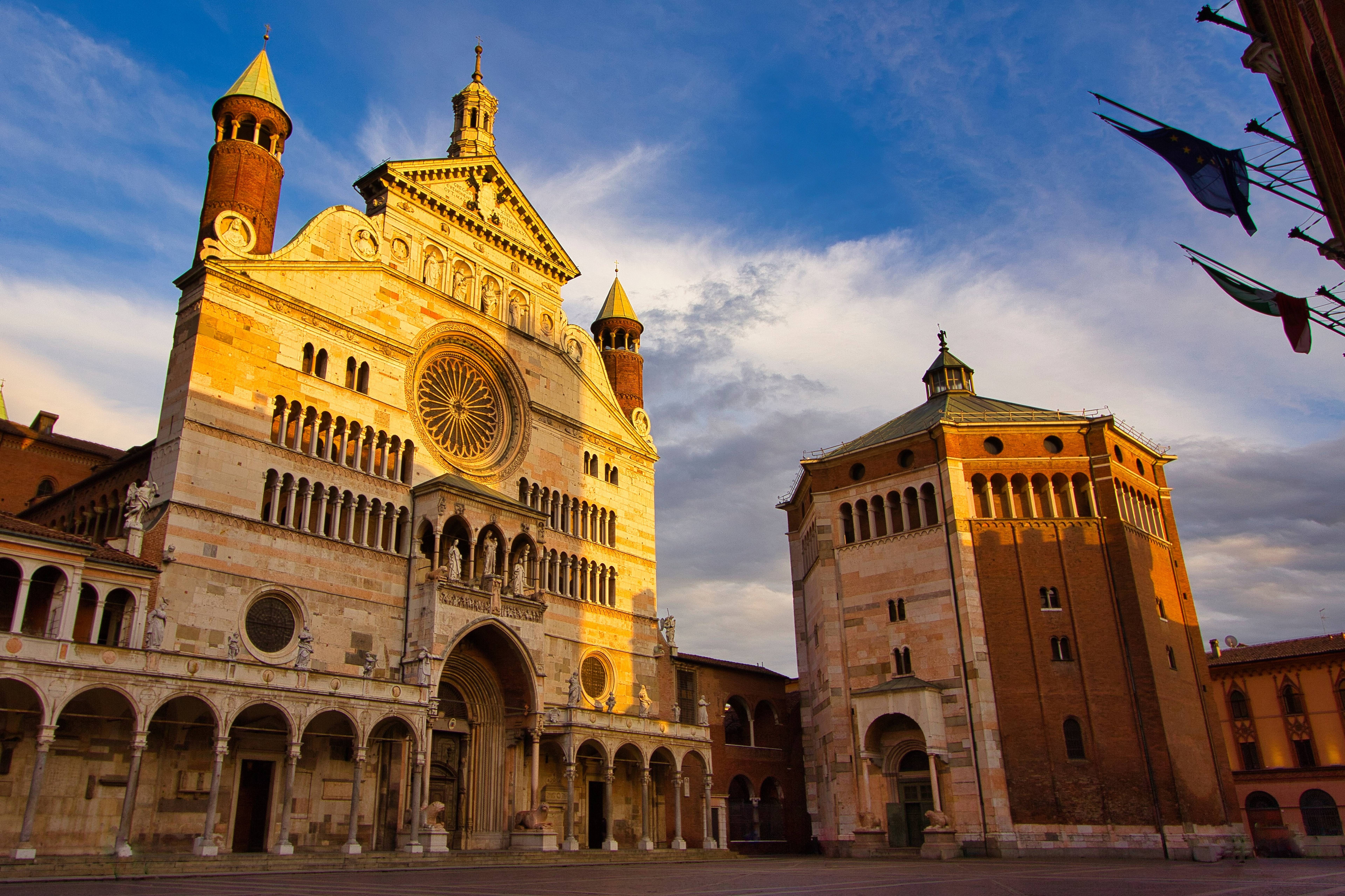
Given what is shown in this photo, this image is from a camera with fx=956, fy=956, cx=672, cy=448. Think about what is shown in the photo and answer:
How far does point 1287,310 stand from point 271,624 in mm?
24539

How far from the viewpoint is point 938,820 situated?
34.1 metres

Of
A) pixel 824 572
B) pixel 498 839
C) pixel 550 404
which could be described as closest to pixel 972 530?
pixel 824 572

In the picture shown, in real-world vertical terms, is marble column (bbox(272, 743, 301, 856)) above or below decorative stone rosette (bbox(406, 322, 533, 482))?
below

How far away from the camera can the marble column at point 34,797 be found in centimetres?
1884

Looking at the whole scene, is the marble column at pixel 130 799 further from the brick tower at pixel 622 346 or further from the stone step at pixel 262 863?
the brick tower at pixel 622 346

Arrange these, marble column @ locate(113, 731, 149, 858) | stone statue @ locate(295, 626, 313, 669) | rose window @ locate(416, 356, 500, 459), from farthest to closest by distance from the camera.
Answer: rose window @ locate(416, 356, 500, 459) → stone statue @ locate(295, 626, 313, 669) → marble column @ locate(113, 731, 149, 858)

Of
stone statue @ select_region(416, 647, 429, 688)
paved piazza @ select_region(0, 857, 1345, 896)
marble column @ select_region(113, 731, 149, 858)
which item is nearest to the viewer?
paved piazza @ select_region(0, 857, 1345, 896)

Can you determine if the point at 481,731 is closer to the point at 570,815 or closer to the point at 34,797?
the point at 570,815

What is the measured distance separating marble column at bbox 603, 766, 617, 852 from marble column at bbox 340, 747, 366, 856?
29.1 ft

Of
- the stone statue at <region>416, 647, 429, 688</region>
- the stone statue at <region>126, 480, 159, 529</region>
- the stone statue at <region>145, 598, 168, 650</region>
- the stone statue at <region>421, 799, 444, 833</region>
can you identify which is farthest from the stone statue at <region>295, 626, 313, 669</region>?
the stone statue at <region>421, 799, 444, 833</region>

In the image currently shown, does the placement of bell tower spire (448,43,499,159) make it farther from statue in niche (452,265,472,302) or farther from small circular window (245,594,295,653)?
small circular window (245,594,295,653)

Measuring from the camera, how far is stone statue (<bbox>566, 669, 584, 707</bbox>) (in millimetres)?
32562

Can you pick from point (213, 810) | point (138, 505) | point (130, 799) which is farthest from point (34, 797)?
point (138, 505)

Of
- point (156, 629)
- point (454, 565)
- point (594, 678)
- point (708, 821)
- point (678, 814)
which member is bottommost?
point (708, 821)
